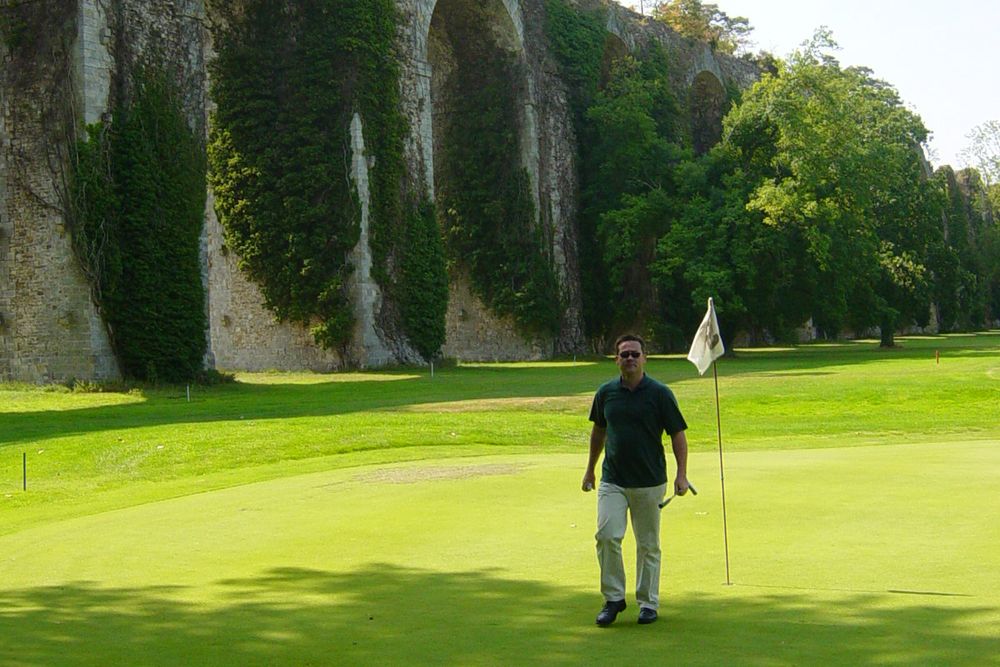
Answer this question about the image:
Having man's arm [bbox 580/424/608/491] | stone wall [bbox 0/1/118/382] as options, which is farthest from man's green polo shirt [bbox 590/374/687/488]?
stone wall [bbox 0/1/118/382]

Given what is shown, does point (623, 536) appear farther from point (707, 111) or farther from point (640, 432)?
point (707, 111)

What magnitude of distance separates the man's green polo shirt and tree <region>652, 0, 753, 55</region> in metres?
54.8

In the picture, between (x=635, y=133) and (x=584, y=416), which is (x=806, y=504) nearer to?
(x=584, y=416)

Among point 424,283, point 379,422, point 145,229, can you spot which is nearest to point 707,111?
point 424,283

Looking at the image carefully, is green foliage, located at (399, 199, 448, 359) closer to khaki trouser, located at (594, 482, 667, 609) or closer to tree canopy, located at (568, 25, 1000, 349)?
tree canopy, located at (568, 25, 1000, 349)

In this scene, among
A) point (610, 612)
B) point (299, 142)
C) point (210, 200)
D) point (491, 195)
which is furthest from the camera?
point (491, 195)

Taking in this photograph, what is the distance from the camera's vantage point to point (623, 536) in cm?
721

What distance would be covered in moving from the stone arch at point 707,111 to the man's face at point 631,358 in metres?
54.5

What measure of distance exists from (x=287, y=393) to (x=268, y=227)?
970 centimetres

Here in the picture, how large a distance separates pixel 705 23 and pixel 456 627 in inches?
2895

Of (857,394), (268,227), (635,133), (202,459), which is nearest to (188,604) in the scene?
(202,459)

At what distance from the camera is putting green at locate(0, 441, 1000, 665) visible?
6293 mm

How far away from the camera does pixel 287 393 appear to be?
29.2 m

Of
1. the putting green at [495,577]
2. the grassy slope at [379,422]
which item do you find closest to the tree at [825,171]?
the grassy slope at [379,422]
